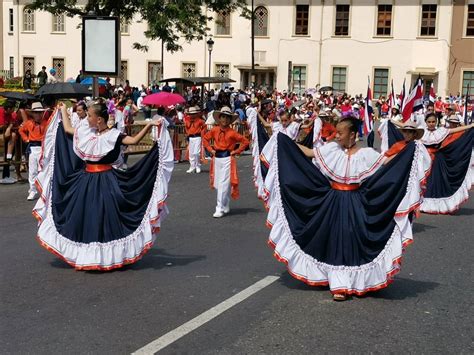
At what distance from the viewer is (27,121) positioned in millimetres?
13102

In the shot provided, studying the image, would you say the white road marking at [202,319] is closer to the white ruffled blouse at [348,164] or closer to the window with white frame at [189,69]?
the white ruffled blouse at [348,164]

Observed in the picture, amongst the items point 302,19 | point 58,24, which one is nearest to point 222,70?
point 302,19

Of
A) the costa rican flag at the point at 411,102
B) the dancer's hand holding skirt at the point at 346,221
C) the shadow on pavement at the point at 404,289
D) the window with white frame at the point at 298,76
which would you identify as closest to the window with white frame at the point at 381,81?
the window with white frame at the point at 298,76

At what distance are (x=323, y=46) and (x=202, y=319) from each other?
43635 mm

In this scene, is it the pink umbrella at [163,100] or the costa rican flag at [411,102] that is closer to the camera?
the costa rican flag at [411,102]

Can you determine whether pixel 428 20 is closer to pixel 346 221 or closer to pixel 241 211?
pixel 241 211

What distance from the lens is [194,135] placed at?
1817 centimetres

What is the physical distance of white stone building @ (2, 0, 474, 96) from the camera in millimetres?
46469

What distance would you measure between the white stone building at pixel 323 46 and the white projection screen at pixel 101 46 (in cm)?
3502

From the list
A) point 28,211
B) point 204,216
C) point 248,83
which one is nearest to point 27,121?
point 28,211

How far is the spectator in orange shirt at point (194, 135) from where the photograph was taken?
17.6m

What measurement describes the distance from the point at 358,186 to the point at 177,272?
2.19m

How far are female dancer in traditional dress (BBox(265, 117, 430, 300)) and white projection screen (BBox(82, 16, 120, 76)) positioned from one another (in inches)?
226

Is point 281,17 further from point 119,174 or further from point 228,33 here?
point 119,174
